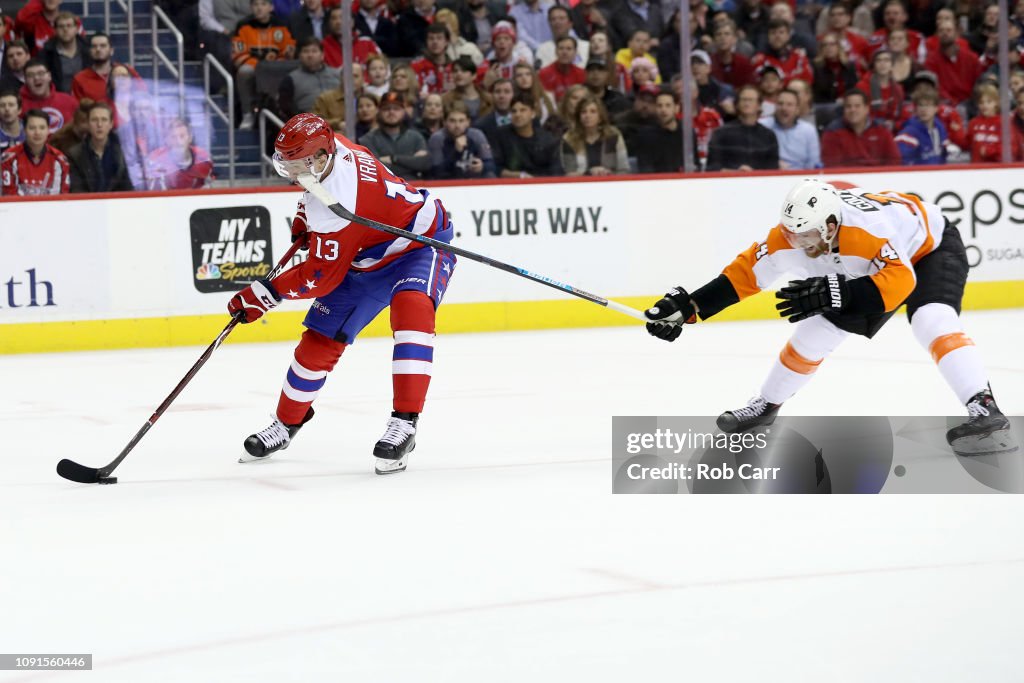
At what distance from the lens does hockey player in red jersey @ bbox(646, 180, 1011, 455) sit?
4324 millimetres

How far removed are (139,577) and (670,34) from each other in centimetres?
667

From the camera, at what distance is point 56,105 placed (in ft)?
26.4

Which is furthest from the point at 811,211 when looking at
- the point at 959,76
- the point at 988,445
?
the point at 959,76

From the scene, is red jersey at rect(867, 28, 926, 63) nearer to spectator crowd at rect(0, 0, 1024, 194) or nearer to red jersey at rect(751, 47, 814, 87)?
spectator crowd at rect(0, 0, 1024, 194)

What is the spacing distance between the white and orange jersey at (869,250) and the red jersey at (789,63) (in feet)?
16.4

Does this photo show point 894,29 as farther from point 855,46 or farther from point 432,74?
point 432,74

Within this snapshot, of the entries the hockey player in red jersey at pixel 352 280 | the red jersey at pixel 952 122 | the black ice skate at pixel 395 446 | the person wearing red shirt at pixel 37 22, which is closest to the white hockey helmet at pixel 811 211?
the hockey player in red jersey at pixel 352 280

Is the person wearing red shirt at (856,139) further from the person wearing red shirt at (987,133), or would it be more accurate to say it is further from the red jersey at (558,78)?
the red jersey at (558,78)

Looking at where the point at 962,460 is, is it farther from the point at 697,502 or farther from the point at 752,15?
the point at 752,15

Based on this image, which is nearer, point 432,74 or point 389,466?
point 389,466

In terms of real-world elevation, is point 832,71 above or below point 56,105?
above

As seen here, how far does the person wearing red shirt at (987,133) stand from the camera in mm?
9758

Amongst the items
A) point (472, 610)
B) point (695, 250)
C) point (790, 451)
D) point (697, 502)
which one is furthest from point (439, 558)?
point (695, 250)

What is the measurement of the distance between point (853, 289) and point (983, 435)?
585mm
